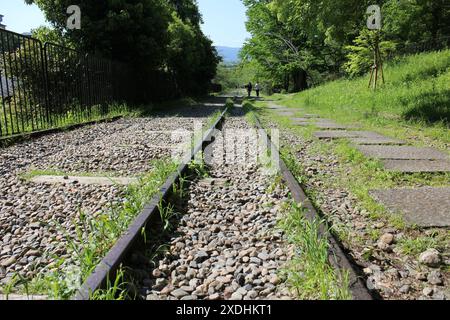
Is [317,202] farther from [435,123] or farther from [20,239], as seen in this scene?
Result: [435,123]

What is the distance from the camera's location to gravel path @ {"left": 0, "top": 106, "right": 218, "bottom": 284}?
7.61 feet

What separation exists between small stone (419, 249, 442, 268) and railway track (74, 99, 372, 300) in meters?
0.49

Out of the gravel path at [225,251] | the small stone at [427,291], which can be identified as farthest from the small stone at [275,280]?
the small stone at [427,291]

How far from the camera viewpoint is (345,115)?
35.3 ft

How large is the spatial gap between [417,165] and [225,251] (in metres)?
2.94

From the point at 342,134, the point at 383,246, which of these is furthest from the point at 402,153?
the point at 383,246

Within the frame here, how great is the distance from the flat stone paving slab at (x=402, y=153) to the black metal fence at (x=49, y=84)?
588cm

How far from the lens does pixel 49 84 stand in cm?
898

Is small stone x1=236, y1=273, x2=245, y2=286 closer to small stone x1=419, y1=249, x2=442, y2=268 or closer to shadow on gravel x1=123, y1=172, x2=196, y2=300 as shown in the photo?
shadow on gravel x1=123, y1=172, x2=196, y2=300

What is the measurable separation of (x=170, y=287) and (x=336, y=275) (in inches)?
32.7

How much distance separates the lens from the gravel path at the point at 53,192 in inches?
91.4

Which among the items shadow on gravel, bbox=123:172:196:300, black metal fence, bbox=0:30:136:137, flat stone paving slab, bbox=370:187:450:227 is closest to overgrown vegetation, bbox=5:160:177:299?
shadow on gravel, bbox=123:172:196:300

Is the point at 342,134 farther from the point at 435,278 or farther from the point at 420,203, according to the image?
the point at 435,278
